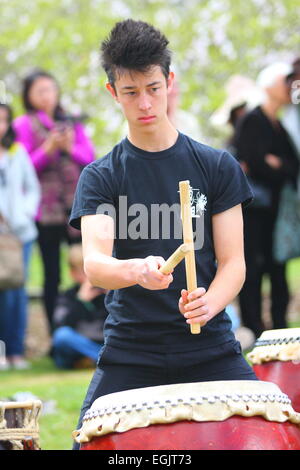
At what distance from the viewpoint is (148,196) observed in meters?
3.48

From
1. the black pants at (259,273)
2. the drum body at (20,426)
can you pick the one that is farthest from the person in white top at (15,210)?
the drum body at (20,426)

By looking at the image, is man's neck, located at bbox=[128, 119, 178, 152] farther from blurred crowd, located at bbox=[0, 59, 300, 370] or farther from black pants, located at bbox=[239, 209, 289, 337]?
black pants, located at bbox=[239, 209, 289, 337]

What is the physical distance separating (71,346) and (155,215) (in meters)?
4.09

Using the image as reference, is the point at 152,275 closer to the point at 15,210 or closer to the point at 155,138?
the point at 155,138

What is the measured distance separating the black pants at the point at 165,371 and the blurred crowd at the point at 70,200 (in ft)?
12.1

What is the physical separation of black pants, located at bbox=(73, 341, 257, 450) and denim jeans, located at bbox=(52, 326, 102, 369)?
3988 mm


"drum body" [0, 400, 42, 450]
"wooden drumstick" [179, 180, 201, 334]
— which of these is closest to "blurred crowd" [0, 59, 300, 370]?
"drum body" [0, 400, 42, 450]

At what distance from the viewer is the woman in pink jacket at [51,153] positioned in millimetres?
7875

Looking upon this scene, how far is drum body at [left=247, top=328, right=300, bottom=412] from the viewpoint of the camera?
3703mm

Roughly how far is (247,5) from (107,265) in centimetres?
911

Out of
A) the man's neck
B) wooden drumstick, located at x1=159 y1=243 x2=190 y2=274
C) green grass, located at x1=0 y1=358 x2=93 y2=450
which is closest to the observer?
wooden drumstick, located at x1=159 y1=243 x2=190 y2=274

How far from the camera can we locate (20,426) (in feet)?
12.1

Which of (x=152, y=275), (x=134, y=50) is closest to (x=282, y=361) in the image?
(x=152, y=275)
